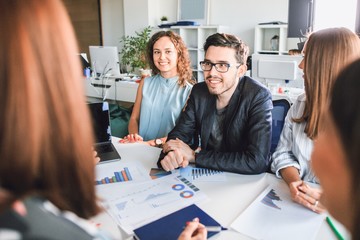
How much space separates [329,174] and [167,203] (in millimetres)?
657

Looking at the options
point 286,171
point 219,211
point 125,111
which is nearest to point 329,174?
point 219,211

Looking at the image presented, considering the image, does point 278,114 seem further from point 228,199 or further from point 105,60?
point 105,60

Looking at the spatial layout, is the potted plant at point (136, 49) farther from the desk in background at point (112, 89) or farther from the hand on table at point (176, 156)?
the hand on table at point (176, 156)

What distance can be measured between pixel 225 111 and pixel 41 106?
131 cm

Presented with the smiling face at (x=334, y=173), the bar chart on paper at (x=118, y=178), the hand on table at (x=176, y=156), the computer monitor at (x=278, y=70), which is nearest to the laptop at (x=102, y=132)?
the bar chart on paper at (x=118, y=178)

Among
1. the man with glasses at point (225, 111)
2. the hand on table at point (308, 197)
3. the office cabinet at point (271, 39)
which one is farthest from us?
the office cabinet at point (271, 39)

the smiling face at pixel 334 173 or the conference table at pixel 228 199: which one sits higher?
the smiling face at pixel 334 173

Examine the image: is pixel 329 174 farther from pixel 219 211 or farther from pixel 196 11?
pixel 196 11

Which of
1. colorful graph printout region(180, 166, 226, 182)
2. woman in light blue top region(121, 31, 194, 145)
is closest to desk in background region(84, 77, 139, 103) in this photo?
woman in light blue top region(121, 31, 194, 145)

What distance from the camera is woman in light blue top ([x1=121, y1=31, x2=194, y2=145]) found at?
2.24 meters

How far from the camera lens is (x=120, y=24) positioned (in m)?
6.36

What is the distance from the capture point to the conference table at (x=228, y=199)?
1.00 m

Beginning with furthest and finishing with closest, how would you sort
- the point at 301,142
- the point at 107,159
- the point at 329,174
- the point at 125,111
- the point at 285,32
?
1. the point at 285,32
2. the point at 125,111
3. the point at 107,159
4. the point at 301,142
5. the point at 329,174

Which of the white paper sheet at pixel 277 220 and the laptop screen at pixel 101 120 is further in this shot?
the laptop screen at pixel 101 120
